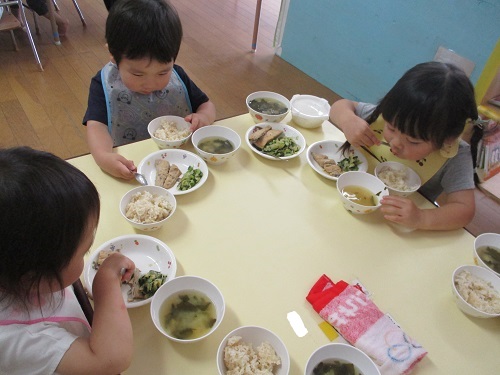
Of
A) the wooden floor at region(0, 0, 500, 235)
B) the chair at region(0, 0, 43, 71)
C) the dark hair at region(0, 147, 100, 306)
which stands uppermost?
the dark hair at region(0, 147, 100, 306)

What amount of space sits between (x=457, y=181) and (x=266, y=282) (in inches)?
34.1

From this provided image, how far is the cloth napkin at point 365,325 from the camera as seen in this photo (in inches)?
34.0

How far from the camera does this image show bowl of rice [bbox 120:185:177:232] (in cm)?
108

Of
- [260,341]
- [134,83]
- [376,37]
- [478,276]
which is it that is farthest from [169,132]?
[376,37]

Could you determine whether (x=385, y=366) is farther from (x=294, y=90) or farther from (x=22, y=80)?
(x=22, y=80)

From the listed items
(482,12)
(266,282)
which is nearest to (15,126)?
(266,282)

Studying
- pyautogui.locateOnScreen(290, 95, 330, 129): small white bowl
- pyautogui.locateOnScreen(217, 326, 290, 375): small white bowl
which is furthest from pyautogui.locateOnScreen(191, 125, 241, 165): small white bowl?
pyautogui.locateOnScreen(217, 326, 290, 375): small white bowl

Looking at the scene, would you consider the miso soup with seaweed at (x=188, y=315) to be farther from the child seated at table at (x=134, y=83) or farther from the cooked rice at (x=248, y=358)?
the child seated at table at (x=134, y=83)

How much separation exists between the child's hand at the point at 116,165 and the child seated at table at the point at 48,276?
466 mm

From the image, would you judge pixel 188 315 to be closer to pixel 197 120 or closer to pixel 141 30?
pixel 197 120

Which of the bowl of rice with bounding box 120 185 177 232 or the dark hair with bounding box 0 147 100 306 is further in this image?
the bowl of rice with bounding box 120 185 177 232

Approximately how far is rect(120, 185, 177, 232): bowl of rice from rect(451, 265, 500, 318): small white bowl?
831mm

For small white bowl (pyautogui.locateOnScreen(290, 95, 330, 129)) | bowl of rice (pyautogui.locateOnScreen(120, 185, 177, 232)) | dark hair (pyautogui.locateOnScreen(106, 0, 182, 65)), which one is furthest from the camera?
small white bowl (pyautogui.locateOnScreen(290, 95, 330, 129))

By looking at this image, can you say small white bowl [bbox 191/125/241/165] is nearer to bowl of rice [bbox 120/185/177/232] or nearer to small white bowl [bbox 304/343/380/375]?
bowl of rice [bbox 120/185/177/232]
